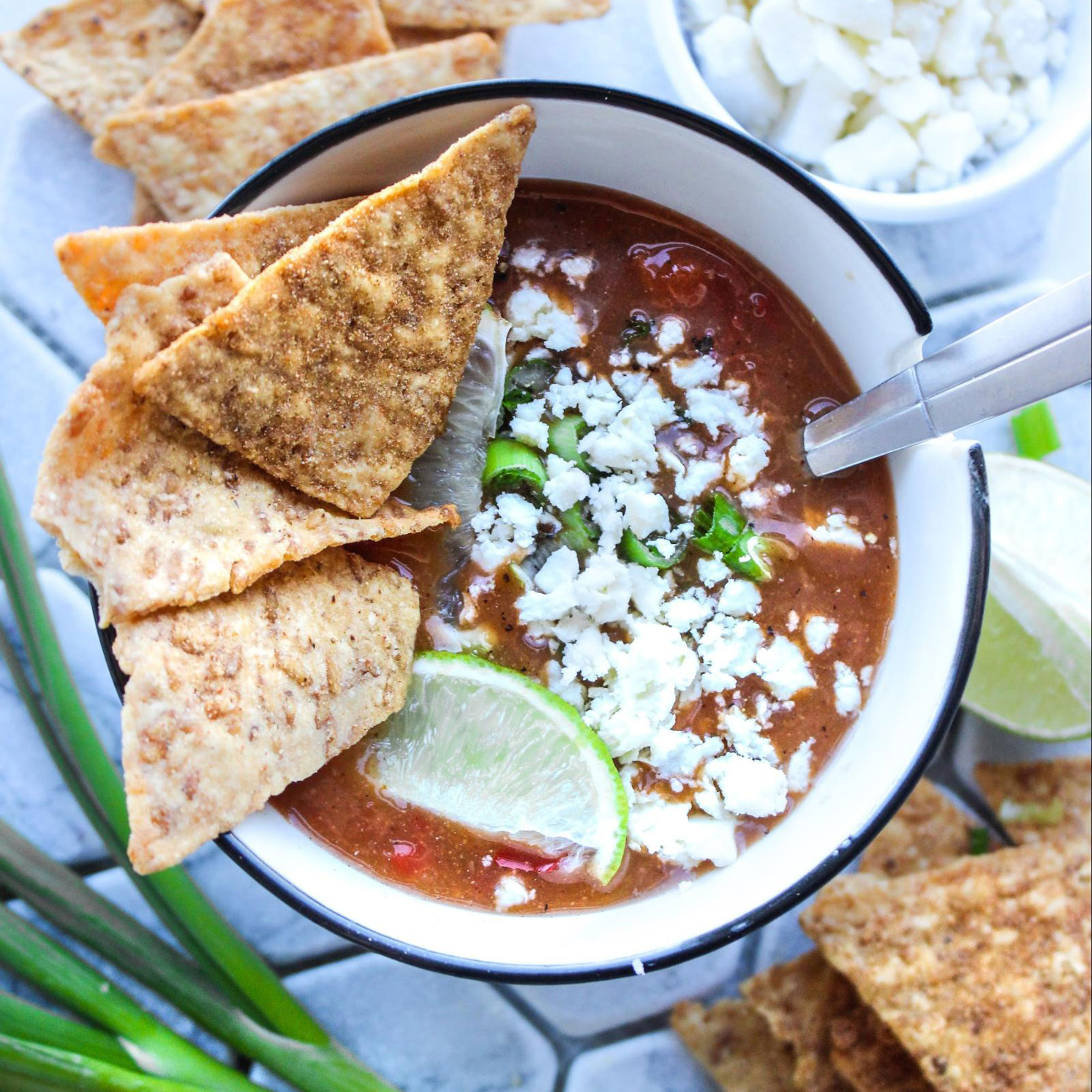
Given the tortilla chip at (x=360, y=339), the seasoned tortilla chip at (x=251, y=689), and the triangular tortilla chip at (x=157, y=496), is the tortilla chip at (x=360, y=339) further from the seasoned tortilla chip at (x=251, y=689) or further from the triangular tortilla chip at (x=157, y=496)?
the seasoned tortilla chip at (x=251, y=689)

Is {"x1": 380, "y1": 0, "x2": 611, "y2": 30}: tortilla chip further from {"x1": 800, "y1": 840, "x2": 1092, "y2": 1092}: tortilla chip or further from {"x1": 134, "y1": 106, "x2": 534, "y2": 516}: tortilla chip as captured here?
{"x1": 800, "y1": 840, "x2": 1092, "y2": 1092}: tortilla chip

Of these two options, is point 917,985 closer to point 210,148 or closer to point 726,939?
point 726,939

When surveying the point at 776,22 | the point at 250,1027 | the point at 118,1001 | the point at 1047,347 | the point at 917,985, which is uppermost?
the point at 776,22

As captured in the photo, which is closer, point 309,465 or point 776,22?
point 309,465

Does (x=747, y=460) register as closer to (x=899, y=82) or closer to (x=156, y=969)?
(x=899, y=82)

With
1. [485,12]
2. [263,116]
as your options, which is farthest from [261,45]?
[485,12]

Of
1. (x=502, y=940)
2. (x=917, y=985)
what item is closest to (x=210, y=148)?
(x=502, y=940)

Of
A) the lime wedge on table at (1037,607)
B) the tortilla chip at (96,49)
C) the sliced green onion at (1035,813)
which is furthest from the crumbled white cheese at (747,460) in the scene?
the tortilla chip at (96,49)
